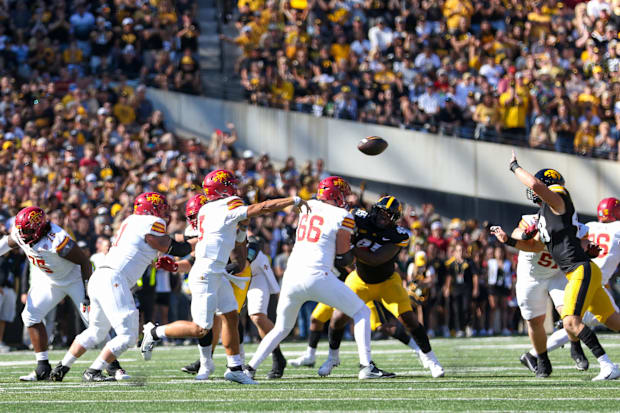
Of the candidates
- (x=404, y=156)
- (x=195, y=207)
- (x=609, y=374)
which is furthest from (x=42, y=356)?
(x=404, y=156)

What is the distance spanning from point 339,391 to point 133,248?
90.3 inches

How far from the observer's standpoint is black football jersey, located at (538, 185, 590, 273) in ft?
31.0

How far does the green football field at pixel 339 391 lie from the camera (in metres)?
7.53

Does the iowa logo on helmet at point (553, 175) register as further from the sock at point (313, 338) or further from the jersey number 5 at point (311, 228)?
the sock at point (313, 338)

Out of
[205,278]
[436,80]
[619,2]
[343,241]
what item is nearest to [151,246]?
[205,278]

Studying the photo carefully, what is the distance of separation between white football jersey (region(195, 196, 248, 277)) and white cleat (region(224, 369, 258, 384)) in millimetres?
818

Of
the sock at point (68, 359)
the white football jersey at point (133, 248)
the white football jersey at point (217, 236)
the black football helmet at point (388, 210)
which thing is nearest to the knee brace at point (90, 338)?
the sock at point (68, 359)

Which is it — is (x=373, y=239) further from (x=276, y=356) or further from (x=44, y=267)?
(x=44, y=267)

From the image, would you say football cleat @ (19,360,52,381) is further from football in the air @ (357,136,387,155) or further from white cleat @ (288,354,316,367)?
football in the air @ (357,136,387,155)

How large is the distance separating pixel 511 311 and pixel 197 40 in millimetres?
Result: 8444

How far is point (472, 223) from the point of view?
20547 mm

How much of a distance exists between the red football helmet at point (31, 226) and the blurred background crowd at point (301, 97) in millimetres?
5732

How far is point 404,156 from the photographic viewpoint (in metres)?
21.7

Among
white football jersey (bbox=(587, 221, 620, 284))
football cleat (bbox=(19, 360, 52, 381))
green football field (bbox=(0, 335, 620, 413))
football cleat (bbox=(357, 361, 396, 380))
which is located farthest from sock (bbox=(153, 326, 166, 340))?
white football jersey (bbox=(587, 221, 620, 284))
